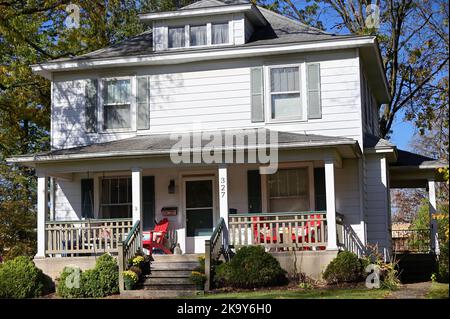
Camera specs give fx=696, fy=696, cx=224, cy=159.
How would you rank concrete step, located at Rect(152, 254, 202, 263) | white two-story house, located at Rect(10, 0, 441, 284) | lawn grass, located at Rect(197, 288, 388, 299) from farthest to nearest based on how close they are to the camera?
white two-story house, located at Rect(10, 0, 441, 284)
concrete step, located at Rect(152, 254, 202, 263)
lawn grass, located at Rect(197, 288, 388, 299)

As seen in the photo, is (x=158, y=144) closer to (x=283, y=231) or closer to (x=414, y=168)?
(x=283, y=231)

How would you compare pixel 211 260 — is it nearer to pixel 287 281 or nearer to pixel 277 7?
pixel 287 281

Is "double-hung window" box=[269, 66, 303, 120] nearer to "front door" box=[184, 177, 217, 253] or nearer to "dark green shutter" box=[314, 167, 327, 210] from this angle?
"dark green shutter" box=[314, 167, 327, 210]

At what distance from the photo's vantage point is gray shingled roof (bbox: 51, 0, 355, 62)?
1879cm

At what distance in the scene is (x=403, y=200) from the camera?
47.2 metres

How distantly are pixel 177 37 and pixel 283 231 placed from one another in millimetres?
6603

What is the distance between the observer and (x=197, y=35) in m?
19.5

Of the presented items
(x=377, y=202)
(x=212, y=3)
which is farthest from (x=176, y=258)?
(x=212, y=3)

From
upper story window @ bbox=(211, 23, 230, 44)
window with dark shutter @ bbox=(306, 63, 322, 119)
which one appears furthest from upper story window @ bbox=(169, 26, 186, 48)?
window with dark shutter @ bbox=(306, 63, 322, 119)

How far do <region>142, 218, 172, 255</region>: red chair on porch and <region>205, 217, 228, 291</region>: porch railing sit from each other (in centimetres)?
207
